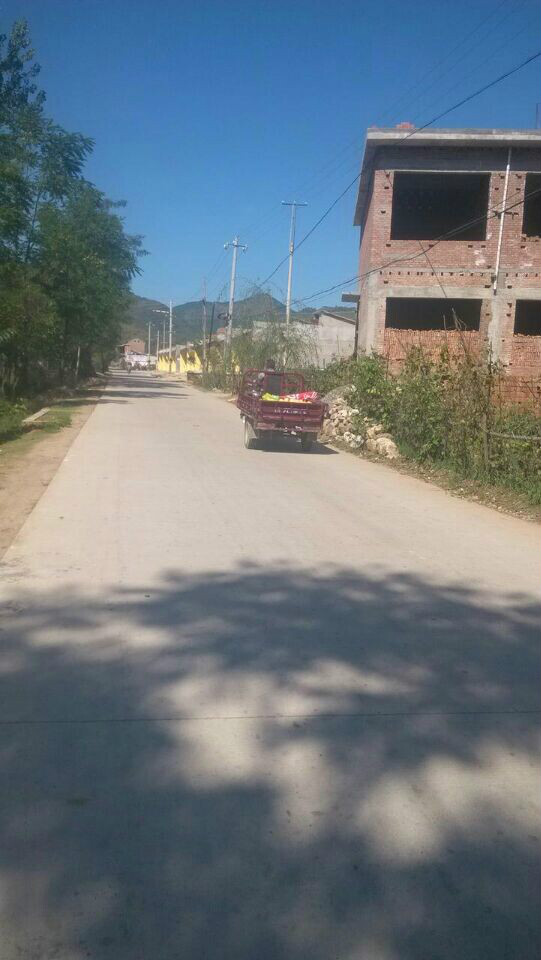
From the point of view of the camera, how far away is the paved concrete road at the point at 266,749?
3053 mm

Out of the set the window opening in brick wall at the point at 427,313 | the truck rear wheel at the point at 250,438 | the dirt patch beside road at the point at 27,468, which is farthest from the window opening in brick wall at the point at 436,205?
the dirt patch beside road at the point at 27,468

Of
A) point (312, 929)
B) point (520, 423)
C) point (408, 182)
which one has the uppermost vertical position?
point (408, 182)

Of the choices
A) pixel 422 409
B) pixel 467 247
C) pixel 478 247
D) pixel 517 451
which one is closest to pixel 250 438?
pixel 422 409

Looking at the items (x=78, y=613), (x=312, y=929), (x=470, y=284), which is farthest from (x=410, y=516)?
(x=470, y=284)

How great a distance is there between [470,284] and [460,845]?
2485cm

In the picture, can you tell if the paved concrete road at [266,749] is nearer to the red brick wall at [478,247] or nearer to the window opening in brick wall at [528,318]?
the red brick wall at [478,247]

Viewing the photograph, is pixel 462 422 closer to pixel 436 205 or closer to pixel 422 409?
pixel 422 409

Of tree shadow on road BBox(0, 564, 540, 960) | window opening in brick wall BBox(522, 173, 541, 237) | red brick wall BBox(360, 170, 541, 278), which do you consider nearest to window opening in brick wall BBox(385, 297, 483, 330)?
red brick wall BBox(360, 170, 541, 278)

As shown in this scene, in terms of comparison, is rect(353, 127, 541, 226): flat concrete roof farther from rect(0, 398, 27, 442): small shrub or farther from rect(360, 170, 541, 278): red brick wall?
rect(0, 398, 27, 442): small shrub

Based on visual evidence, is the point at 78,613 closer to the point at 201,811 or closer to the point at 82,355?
the point at 201,811

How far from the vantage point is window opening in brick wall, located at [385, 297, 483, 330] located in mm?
29344

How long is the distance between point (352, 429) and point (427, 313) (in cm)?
1213

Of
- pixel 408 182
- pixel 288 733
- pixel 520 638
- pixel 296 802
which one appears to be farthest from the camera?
pixel 408 182

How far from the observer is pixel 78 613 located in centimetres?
629
